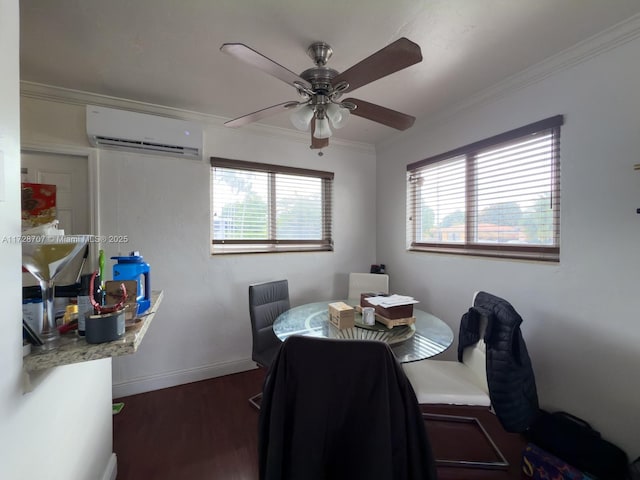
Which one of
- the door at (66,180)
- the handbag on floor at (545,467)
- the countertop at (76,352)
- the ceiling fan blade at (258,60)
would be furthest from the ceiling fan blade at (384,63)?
the door at (66,180)

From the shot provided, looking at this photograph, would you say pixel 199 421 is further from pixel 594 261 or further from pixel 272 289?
pixel 594 261

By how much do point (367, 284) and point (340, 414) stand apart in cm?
181

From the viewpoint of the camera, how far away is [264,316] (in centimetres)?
218

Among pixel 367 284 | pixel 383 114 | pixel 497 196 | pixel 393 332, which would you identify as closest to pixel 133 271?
pixel 393 332

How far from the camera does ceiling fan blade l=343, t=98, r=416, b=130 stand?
4.93ft

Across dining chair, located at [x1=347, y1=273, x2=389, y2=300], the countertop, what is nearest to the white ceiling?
the countertop

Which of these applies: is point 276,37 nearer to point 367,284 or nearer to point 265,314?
point 265,314

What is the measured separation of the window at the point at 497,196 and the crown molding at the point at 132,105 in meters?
1.44

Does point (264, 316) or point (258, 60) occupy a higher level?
point (258, 60)

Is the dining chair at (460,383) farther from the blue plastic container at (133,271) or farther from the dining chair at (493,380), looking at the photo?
the blue plastic container at (133,271)

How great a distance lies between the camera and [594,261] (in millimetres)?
1560

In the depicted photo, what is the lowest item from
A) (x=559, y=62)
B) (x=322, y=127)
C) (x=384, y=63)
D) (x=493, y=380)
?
(x=493, y=380)

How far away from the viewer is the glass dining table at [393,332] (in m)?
1.47

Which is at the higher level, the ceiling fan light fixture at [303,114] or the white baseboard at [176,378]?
the ceiling fan light fixture at [303,114]
